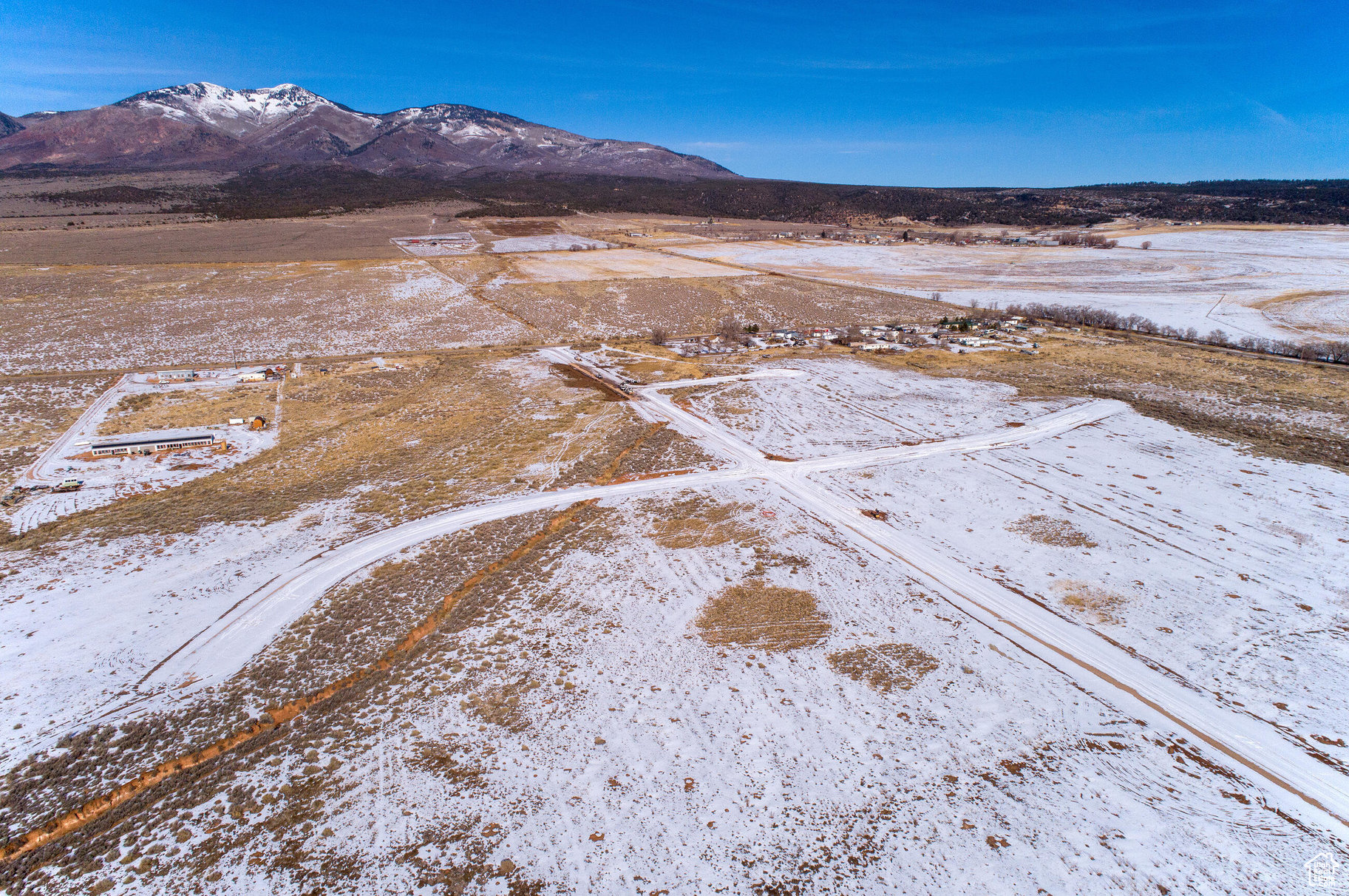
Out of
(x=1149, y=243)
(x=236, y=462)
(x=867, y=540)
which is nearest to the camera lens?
(x=867, y=540)

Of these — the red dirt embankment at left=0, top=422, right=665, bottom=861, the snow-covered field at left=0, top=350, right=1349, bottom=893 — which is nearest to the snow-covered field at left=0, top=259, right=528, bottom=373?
the snow-covered field at left=0, top=350, right=1349, bottom=893

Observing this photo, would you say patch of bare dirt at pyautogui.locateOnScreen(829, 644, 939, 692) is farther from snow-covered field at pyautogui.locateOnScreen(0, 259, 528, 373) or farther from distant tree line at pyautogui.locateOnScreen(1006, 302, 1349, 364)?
distant tree line at pyautogui.locateOnScreen(1006, 302, 1349, 364)

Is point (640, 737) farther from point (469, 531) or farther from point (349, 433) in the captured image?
point (349, 433)

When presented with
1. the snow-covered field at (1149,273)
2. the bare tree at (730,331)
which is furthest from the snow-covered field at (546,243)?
the bare tree at (730,331)

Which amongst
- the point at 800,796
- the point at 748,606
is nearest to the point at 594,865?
the point at 800,796

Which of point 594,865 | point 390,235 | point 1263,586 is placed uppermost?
point 390,235

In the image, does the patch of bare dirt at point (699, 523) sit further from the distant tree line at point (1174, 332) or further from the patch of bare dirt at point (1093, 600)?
the distant tree line at point (1174, 332)

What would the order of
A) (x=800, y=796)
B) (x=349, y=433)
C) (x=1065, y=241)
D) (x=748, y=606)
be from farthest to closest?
(x=1065, y=241), (x=349, y=433), (x=748, y=606), (x=800, y=796)
